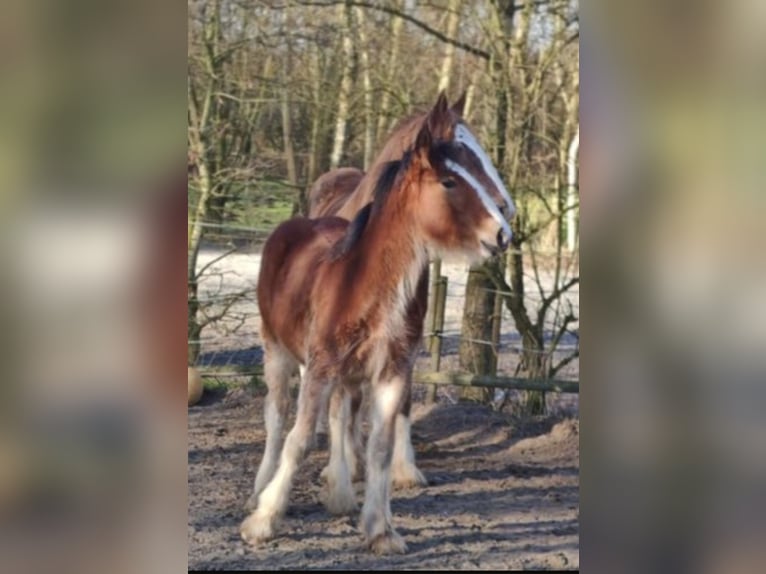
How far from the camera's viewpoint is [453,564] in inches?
140

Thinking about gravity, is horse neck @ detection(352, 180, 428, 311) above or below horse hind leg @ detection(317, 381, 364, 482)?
above

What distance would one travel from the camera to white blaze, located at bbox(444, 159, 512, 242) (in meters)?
3.36

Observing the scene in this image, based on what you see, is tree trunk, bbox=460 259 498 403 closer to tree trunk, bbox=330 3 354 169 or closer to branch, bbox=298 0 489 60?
tree trunk, bbox=330 3 354 169

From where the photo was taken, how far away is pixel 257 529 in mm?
3510

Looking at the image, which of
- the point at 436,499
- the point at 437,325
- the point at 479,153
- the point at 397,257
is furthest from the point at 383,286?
the point at 436,499

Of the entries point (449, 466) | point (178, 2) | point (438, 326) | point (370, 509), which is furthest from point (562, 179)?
point (178, 2)

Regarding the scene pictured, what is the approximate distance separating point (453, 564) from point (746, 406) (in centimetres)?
149

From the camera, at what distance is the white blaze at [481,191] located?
3357 millimetres

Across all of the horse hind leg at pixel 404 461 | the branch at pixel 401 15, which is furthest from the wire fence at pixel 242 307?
the branch at pixel 401 15

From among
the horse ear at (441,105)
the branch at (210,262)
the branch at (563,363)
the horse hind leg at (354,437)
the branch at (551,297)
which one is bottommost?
the horse hind leg at (354,437)

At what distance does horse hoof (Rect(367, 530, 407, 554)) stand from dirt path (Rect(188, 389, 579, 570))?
0.12ft

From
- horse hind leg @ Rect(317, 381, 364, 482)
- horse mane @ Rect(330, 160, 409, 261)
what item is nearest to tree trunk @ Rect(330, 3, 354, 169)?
horse mane @ Rect(330, 160, 409, 261)

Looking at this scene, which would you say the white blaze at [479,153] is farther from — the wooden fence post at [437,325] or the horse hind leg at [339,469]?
the horse hind leg at [339,469]

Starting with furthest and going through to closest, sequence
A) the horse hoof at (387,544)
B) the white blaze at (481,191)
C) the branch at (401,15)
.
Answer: the branch at (401,15) < the horse hoof at (387,544) < the white blaze at (481,191)
